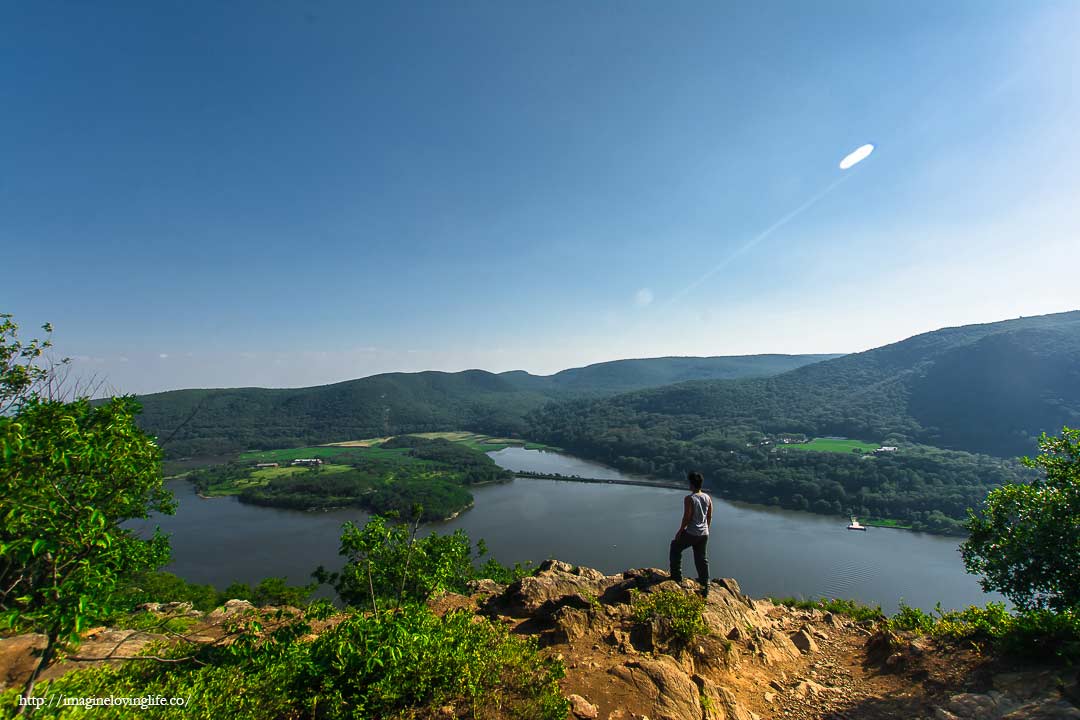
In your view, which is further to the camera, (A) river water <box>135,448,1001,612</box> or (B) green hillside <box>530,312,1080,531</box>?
(B) green hillside <box>530,312,1080,531</box>

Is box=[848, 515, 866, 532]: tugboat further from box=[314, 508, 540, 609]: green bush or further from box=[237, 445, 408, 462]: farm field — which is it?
box=[237, 445, 408, 462]: farm field

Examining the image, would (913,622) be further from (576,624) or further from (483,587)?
(483,587)

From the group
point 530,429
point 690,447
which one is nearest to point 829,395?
point 690,447

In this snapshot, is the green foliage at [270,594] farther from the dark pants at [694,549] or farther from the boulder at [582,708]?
the boulder at [582,708]

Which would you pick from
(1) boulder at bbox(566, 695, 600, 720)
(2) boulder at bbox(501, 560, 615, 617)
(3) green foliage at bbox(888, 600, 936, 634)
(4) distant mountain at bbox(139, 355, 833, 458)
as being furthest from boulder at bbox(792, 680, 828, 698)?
(4) distant mountain at bbox(139, 355, 833, 458)

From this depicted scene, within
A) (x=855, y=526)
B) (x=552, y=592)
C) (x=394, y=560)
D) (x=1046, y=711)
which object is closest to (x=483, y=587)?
(x=552, y=592)

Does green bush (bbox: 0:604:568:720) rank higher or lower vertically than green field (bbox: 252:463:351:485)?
higher
